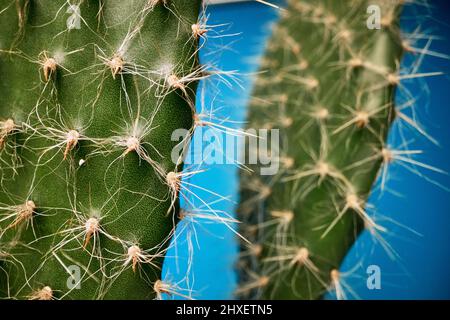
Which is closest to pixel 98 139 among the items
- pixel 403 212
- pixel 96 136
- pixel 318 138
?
pixel 96 136

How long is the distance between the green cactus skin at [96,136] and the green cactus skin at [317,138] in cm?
33

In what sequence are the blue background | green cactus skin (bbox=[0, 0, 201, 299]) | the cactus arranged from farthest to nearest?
1. the blue background
2. the cactus
3. green cactus skin (bbox=[0, 0, 201, 299])

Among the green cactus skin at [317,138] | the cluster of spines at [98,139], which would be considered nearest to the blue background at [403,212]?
the green cactus skin at [317,138]

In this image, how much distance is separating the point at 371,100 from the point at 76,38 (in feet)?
1.54

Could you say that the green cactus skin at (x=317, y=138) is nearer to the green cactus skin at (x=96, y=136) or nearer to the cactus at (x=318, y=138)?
the cactus at (x=318, y=138)

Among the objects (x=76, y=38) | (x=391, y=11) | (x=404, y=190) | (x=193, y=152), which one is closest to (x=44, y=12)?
(x=76, y=38)

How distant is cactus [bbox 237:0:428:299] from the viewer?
2.59 ft

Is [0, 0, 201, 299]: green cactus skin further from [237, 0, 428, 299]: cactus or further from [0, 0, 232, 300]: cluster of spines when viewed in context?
[237, 0, 428, 299]: cactus

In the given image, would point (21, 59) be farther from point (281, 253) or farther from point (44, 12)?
point (281, 253)

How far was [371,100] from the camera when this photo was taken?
79 cm

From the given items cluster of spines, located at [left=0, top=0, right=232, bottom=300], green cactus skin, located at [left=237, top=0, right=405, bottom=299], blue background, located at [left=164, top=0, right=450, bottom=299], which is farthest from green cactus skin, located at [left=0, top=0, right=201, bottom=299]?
blue background, located at [left=164, top=0, right=450, bottom=299]

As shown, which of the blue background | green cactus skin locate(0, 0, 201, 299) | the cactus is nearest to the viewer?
green cactus skin locate(0, 0, 201, 299)

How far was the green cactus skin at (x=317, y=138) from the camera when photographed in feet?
2.59

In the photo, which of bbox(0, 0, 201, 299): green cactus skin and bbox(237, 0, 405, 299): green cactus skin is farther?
bbox(237, 0, 405, 299): green cactus skin
